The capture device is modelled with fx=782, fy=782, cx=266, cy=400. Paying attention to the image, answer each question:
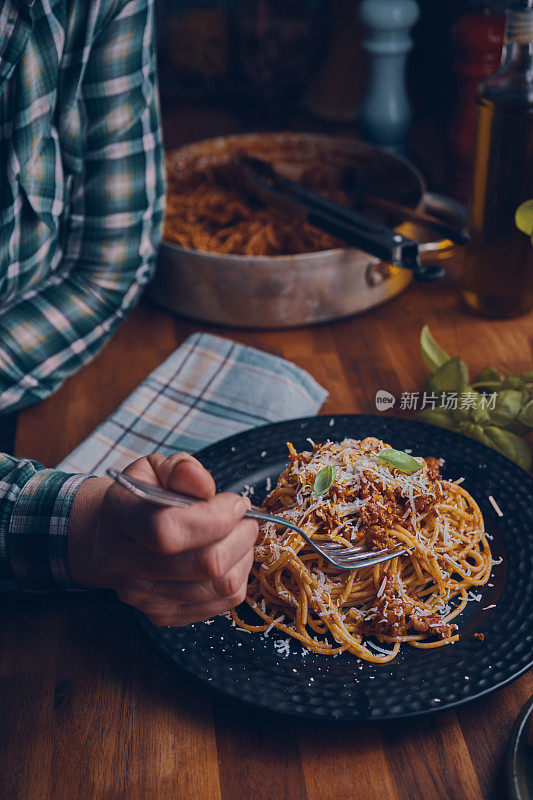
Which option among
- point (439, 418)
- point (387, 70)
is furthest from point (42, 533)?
point (387, 70)

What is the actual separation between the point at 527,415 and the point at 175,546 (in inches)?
25.0

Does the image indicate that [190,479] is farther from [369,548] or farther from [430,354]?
[430,354]

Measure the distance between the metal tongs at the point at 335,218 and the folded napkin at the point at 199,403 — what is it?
0.25m

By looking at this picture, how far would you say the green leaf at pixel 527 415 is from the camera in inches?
44.8

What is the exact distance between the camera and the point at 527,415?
114cm

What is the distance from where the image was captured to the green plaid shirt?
127 centimetres

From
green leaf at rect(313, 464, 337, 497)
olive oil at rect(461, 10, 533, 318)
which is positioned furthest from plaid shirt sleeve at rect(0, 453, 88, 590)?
olive oil at rect(461, 10, 533, 318)

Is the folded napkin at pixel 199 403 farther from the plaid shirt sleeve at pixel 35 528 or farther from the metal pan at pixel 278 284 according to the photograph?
the plaid shirt sleeve at pixel 35 528

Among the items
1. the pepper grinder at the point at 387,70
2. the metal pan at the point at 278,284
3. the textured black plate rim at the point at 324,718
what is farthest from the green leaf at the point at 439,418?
the pepper grinder at the point at 387,70

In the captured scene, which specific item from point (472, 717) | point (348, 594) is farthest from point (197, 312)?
point (472, 717)

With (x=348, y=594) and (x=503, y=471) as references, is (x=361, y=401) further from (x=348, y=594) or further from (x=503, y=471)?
(x=348, y=594)

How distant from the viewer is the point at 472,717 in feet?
2.70

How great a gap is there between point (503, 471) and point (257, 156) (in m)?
1.10

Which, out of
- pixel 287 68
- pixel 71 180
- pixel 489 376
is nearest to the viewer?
pixel 489 376
